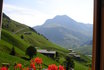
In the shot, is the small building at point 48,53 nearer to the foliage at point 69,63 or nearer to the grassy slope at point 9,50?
the grassy slope at point 9,50

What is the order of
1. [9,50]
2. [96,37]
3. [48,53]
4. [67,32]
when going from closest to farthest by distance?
[96,37] < [9,50] < [48,53] < [67,32]

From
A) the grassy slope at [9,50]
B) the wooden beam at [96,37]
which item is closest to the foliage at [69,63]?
the grassy slope at [9,50]

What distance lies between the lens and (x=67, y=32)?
3621 mm

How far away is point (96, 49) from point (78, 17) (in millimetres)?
1934

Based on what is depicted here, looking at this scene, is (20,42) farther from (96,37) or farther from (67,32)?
(96,37)

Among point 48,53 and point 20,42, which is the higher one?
point 20,42

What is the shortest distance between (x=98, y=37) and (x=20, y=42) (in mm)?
1792

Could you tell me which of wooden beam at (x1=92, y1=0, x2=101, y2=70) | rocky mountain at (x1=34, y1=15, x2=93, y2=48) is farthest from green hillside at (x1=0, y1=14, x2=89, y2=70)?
wooden beam at (x1=92, y1=0, x2=101, y2=70)

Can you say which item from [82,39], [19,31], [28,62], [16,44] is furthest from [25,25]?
A: [82,39]

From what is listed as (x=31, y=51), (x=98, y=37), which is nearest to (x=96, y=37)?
(x=98, y=37)

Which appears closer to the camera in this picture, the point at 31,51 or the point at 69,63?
the point at 69,63

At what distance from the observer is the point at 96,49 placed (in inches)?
67.9

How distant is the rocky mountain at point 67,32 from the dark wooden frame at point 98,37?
1558 millimetres

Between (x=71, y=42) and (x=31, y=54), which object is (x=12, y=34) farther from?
(x=71, y=42)
